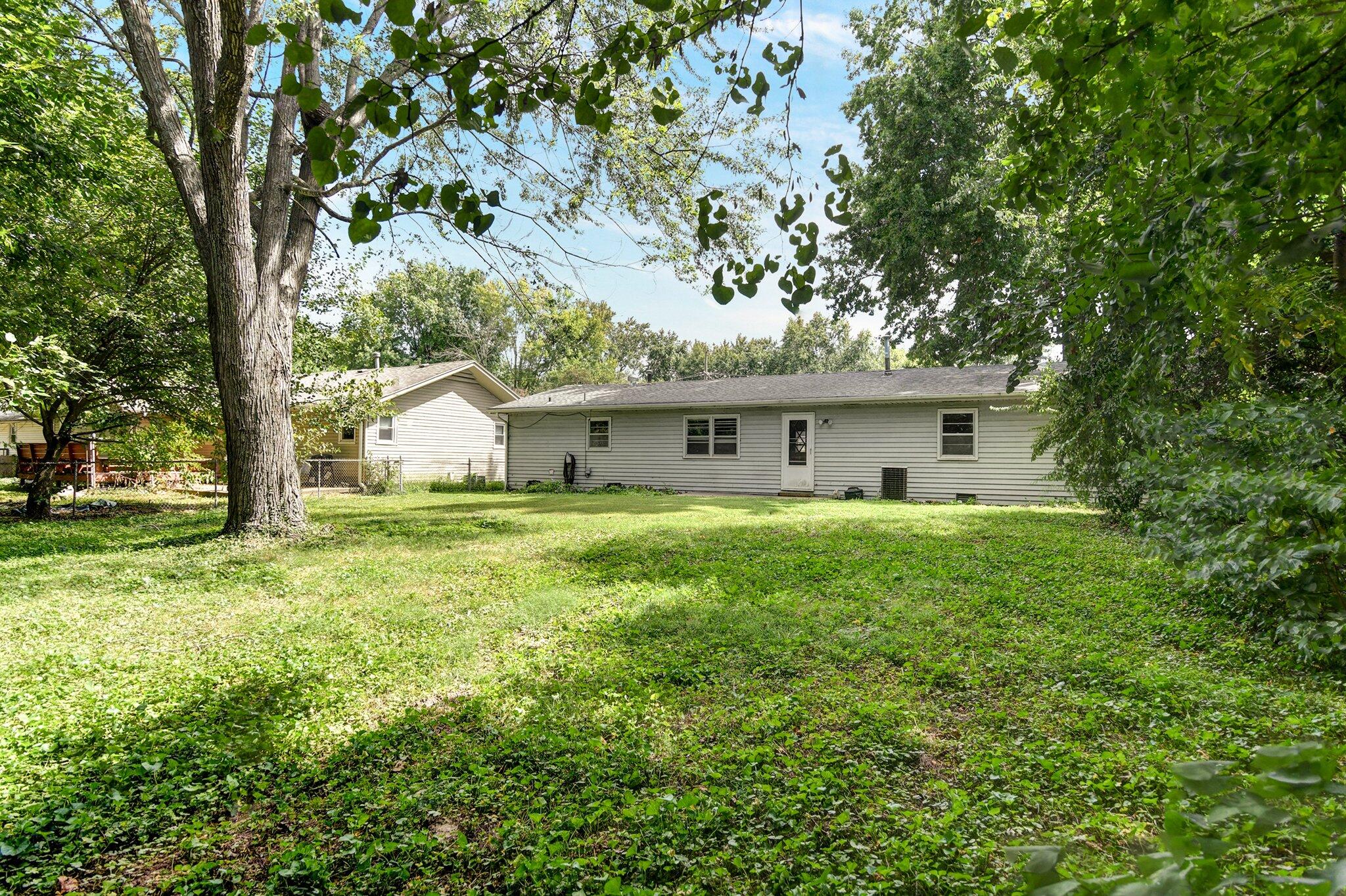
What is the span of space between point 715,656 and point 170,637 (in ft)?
13.6

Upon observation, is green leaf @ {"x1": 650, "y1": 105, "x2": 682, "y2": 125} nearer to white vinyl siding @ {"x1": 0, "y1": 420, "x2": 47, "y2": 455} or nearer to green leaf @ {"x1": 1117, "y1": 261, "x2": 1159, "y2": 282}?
green leaf @ {"x1": 1117, "y1": 261, "x2": 1159, "y2": 282}

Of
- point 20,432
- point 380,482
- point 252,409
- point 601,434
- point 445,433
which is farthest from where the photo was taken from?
point 20,432

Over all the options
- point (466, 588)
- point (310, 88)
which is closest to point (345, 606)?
point (466, 588)

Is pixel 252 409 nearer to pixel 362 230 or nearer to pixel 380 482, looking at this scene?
pixel 362 230

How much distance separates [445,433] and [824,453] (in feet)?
46.3

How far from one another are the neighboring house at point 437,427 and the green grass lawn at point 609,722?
49.5ft

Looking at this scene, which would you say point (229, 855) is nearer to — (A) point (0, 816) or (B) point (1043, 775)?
(A) point (0, 816)

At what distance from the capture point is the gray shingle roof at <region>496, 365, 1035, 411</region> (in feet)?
52.1

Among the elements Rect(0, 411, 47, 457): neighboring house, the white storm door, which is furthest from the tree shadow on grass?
Rect(0, 411, 47, 457): neighboring house

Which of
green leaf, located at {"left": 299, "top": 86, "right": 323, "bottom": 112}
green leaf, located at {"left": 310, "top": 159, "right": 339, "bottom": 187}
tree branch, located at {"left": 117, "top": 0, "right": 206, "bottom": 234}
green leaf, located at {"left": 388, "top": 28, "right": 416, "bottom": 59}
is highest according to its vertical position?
tree branch, located at {"left": 117, "top": 0, "right": 206, "bottom": 234}

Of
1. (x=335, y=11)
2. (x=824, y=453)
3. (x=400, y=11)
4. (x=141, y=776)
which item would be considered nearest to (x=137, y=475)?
(x=824, y=453)

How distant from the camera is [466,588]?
664 cm

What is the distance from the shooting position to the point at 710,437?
62.5ft

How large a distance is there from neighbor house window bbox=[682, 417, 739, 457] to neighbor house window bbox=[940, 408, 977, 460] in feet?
17.6
